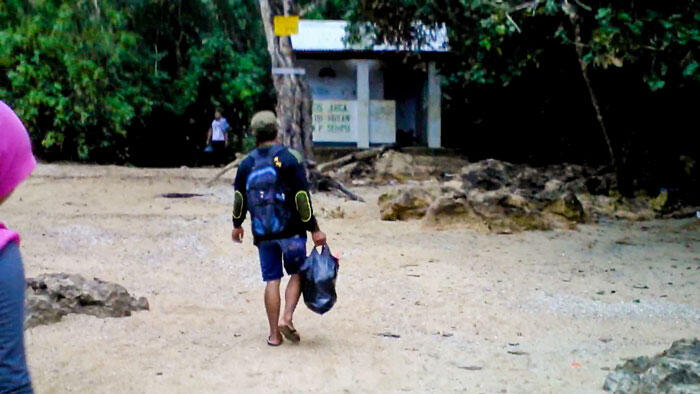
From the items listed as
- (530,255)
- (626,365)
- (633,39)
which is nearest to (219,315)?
(626,365)

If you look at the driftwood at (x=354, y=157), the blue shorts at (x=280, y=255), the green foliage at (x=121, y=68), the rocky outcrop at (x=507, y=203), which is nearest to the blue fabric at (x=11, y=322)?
the blue shorts at (x=280, y=255)

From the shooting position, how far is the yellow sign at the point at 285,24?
14703mm

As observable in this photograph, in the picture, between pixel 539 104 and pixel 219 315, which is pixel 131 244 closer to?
pixel 219 315

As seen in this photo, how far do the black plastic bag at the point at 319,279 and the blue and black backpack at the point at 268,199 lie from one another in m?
0.30

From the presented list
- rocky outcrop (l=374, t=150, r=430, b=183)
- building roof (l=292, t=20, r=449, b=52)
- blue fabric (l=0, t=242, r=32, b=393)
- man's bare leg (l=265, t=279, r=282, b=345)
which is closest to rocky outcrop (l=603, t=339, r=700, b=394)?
man's bare leg (l=265, t=279, r=282, b=345)

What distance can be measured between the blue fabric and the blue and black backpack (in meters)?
3.17

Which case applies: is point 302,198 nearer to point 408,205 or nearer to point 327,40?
point 408,205

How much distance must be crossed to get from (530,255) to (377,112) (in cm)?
1432

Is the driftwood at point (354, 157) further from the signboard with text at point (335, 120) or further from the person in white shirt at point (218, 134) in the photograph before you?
the person in white shirt at point (218, 134)

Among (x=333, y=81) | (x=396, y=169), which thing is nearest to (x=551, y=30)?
(x=396, y=169)

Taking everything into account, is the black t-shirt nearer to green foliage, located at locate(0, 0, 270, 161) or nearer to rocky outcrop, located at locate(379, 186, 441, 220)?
rocky outcrop, located at locate(379, 186, 441, 220)

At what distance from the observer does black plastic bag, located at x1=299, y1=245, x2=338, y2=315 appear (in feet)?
19.7

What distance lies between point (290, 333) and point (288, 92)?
31.2ft

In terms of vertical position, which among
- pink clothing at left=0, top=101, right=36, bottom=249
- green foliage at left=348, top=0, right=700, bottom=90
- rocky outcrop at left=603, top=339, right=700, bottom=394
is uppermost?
green foliage at left=348, top=0, right=700, bottom=90
